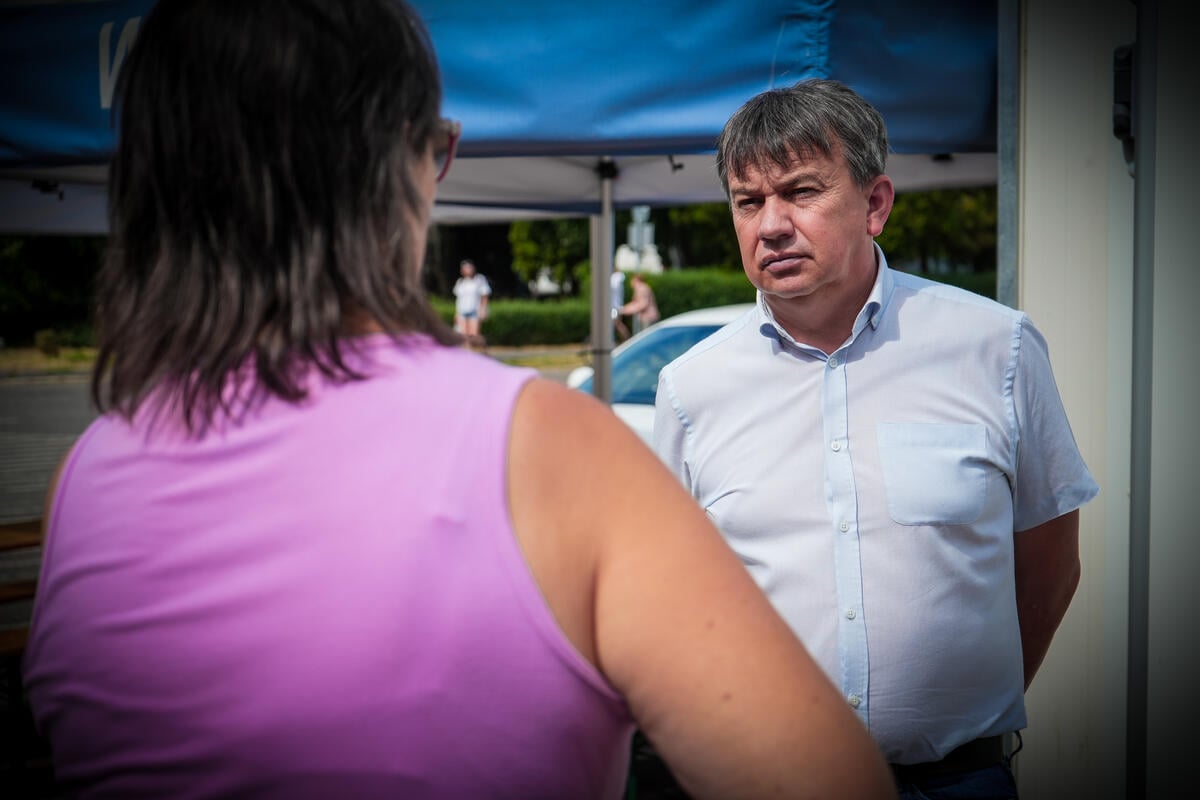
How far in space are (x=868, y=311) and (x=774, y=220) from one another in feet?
0.86

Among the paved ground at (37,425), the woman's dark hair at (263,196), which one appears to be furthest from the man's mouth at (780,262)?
the paved ground at (37,425)

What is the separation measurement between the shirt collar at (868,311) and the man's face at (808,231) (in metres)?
0.03

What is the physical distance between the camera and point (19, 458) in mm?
11148


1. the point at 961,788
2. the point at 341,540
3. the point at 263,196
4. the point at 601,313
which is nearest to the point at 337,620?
the point at 341,540

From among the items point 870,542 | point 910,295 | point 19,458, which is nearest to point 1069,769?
point 870,542

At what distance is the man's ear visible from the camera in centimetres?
213

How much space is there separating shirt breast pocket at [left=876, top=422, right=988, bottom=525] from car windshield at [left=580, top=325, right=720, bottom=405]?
195 inches

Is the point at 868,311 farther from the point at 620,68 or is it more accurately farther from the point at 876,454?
the point at 620,68

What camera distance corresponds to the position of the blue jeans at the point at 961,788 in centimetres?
183

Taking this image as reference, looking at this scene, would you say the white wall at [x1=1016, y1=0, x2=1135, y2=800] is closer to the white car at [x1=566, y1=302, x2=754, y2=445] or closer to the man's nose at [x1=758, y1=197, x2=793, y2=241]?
the man's nose at [x1=758, y1=197, x2=793, y2=241]

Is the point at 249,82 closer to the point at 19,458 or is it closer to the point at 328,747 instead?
the point at 328,747

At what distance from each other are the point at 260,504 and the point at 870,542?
137cm

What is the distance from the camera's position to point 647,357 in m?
7.30

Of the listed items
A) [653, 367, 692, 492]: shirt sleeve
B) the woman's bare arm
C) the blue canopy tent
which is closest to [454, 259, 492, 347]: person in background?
the blue canopy tent
